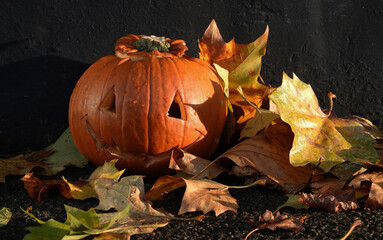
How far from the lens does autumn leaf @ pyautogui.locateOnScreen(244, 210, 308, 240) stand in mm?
1319

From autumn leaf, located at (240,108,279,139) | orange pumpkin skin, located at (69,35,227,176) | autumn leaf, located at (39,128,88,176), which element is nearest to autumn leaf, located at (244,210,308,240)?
autumn leaf, located at (240,108,279,139)

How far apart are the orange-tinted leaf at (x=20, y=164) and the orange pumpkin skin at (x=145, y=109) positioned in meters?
0.28

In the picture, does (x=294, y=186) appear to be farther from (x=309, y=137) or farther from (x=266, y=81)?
(x=266, y=81)

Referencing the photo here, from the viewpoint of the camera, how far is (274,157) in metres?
1.75

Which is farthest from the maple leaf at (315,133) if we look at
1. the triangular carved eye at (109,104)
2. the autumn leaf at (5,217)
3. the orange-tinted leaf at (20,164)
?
the orange-tinted leaf at (20,164)

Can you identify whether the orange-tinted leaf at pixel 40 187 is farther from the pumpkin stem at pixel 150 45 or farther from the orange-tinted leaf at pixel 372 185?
the orange-tinted leaf at pixel 372 185

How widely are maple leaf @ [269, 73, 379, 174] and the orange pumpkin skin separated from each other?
0.38 m

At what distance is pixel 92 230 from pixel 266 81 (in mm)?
1560

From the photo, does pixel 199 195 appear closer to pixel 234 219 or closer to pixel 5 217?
pixel 234 219

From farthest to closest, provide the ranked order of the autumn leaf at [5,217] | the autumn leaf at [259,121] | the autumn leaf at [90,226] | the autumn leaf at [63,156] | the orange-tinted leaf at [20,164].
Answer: the autumn leaf at [63,156] < the orange-tinted leaf at [20,164] < the autumn leaf at [259,121] < the autumn leaf at [5,217] < the autumn leaf at [90,226]

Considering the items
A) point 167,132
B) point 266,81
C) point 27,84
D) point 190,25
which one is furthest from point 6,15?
point 266,81

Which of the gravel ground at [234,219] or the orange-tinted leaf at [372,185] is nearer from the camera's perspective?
the gravel ground at [234,219]

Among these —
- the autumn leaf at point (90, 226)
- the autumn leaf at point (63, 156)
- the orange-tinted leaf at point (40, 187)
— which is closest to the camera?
the autumn leaf at point (90, 226)

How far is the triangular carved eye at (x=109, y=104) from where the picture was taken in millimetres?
1848
